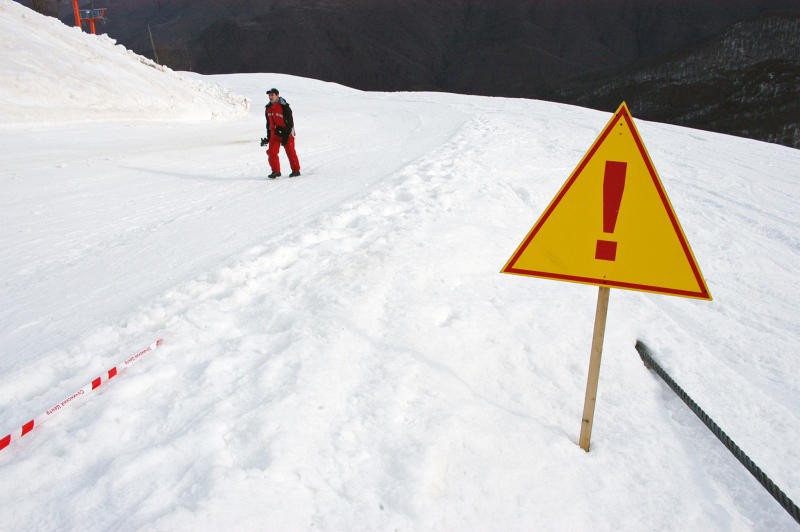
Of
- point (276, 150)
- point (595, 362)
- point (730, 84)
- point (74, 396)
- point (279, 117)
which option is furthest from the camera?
point (730, 84)

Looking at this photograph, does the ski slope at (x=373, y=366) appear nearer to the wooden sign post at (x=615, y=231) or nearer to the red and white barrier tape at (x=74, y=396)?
the red and white barrier tape at (x=74, y=396)

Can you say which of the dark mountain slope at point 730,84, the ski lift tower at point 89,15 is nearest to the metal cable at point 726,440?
the ski lift tower at point 89,15

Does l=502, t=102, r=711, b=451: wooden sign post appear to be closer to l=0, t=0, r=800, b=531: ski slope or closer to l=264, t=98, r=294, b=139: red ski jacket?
l=0, t=0, r=800, b=531: ski slope

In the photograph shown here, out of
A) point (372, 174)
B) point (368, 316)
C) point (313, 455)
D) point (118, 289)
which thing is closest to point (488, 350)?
point (368, 316)

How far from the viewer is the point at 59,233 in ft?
20.0

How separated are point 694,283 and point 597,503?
1.18 m

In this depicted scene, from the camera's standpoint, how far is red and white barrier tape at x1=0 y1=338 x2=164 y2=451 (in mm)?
2424

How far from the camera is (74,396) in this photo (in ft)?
8.82

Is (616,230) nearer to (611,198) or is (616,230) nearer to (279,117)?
(611,198)

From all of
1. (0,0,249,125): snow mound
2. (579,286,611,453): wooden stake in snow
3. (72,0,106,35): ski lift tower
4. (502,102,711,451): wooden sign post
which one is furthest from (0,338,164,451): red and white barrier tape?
(72,0,106,35): ski lift tower

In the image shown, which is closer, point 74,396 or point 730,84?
point 74,396

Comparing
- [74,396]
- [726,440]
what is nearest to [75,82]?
[74,396]

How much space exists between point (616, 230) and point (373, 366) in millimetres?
1709

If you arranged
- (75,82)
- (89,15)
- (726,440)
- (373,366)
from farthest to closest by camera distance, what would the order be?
(89,15) → (75,82) → (373,366) → (726,440)
